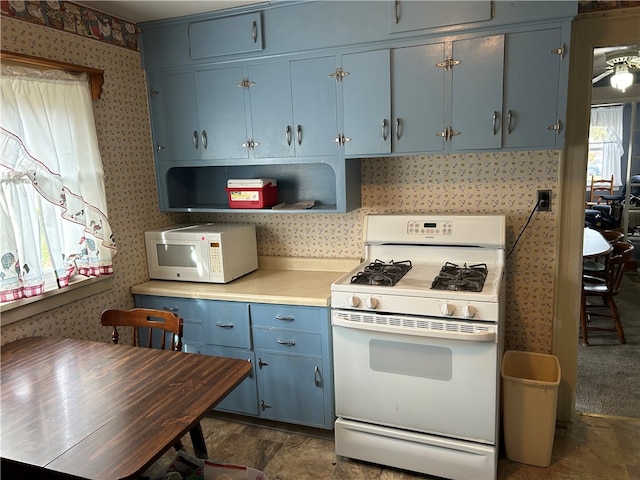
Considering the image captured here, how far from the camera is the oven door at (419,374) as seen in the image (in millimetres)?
2025

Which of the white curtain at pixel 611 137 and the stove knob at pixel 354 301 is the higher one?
the white curtain at pixel 611 137

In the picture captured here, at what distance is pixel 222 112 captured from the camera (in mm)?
2738

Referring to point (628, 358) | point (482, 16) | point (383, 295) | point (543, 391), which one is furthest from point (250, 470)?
point (628, 358)

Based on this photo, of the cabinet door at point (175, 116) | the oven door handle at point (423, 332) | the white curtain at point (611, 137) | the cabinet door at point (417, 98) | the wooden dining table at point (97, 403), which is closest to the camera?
the wooden dining table at point (97, 403)

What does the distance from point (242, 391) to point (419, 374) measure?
1.08 metres

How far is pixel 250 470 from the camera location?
181cm

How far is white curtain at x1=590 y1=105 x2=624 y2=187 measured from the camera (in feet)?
20.8

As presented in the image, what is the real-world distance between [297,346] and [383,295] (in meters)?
0.63

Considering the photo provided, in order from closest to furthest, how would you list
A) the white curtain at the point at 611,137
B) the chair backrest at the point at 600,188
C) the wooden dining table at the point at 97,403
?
the wooden dining table at the point at 97,403 < the white curtain at the point at 611,137 < the chair backrest at the point at 600,188

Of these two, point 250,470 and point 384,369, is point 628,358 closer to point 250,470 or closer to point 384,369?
point 384,369

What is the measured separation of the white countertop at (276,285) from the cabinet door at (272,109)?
2.44ft

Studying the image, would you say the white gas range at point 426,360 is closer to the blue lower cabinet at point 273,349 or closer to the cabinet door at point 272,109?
the blue lower cabinet at point 273,349

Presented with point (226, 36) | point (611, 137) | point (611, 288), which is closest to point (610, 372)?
point (611, 288)

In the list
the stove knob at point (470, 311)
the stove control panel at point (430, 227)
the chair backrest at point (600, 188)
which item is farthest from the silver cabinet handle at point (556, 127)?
the chair backrest at point (600, 188)
